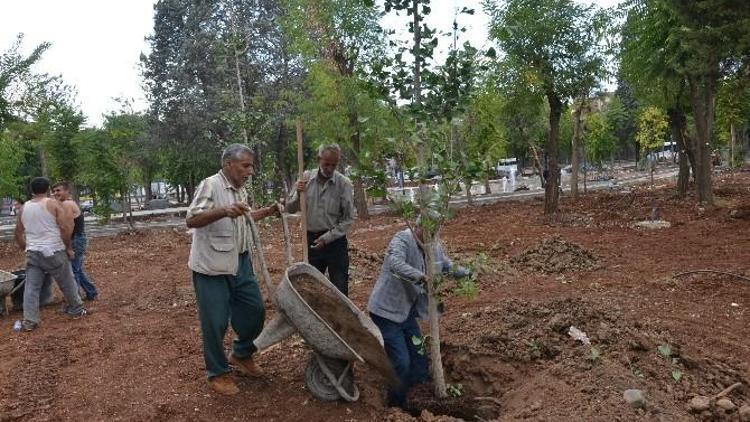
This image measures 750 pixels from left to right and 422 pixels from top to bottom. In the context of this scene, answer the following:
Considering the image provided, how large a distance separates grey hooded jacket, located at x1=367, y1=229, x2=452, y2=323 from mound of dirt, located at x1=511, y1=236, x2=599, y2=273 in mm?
4710

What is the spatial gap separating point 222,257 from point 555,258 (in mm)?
6090

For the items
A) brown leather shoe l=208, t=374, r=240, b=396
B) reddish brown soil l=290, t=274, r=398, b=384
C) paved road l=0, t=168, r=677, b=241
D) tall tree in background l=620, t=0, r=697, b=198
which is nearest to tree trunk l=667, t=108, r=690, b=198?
tall tree in background l=620, t=0, r=697, b=198

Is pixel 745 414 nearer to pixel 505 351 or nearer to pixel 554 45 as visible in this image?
pixel 505 351

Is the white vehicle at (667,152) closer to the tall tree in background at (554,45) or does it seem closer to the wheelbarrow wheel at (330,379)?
the tall tree in background at (554,45)

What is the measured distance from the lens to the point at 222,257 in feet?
14.0

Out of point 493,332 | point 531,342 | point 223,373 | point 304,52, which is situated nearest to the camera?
point 223,373

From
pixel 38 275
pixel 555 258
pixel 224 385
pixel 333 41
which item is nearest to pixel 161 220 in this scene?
pixel 333 41

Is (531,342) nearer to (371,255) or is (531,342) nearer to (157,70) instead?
(371,255)

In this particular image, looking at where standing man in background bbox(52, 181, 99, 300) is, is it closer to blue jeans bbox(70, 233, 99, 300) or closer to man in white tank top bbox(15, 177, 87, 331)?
blue jeans bbox(70, 233, 99, 300)

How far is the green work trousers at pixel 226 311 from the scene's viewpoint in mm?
4289

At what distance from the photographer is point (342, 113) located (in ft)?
56.3

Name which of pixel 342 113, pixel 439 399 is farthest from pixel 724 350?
pixel 342 113

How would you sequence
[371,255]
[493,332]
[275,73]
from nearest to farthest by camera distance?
[493,332], [371,255], [275,73]

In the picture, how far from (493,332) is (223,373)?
219cm
